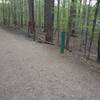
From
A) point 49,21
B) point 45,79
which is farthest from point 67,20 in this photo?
point 45,79

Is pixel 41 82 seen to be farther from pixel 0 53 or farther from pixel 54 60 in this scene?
pixel 0 53

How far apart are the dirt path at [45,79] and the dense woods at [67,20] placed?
149cm

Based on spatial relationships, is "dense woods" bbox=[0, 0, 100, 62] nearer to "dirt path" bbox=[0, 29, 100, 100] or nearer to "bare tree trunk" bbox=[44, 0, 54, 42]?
"bare tree trunk" bbox=[44, 0, 54, 42]

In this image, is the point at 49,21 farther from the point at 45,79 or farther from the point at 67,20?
the point at 45,79

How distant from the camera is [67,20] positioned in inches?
299

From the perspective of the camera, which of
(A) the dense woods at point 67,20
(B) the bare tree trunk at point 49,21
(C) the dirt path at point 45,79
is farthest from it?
(B) the bare tree trunk at point 49,21

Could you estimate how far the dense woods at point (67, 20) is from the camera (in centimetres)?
646

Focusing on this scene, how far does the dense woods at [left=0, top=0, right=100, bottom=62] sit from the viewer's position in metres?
6.46

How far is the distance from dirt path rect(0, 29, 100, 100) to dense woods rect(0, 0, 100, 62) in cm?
149

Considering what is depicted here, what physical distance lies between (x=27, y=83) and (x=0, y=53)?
2.81 metres

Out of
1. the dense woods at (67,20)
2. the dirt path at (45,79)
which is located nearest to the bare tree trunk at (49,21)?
the dense woods at (67,20)

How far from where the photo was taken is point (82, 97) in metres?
3.44

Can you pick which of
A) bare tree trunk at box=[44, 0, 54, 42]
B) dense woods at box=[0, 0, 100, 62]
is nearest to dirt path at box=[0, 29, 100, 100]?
dense woods at box=[0, 0, 100, 62]

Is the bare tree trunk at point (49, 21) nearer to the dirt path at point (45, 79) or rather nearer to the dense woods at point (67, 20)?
the dense woods at point (67, 20)
